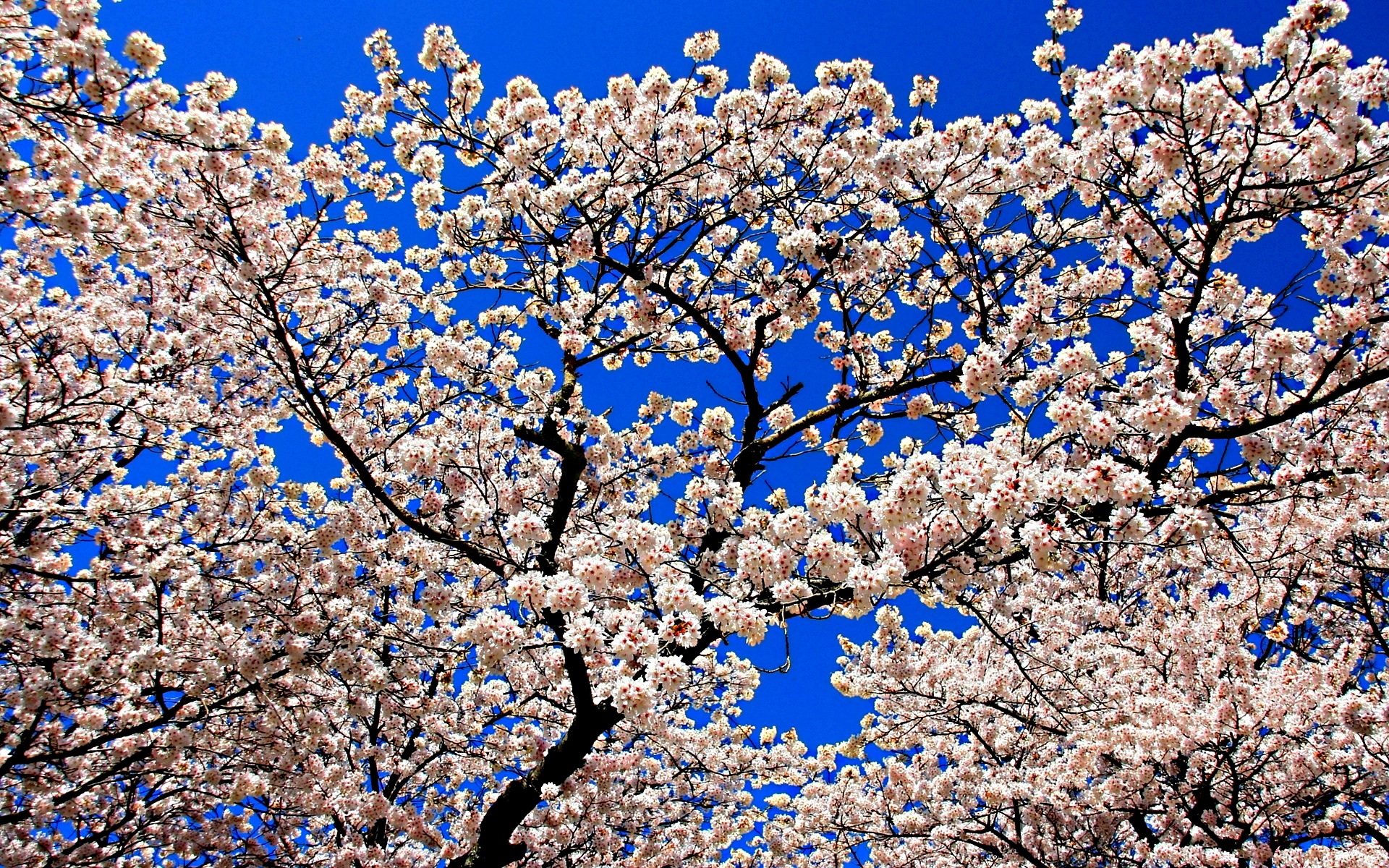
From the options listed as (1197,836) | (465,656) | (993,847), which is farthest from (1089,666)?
(465,656)

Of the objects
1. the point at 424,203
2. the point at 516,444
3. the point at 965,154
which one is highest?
the point at 965,154

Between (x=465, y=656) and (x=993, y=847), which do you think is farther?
(x=993, y=847)

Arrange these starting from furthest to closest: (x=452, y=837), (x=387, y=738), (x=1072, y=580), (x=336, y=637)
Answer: (x=452, y=837) < (x=387, y=738) < (x=1072, y=580) < (x=336, y=637)

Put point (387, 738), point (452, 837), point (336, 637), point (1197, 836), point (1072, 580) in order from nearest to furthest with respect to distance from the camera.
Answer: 1. point (336, 637)
2. point (1197, 836)
3. point (1072, 580)
4. point (387, 738)
5. point (452, 837)

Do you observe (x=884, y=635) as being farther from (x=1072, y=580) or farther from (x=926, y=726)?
(x=1072, y=580)

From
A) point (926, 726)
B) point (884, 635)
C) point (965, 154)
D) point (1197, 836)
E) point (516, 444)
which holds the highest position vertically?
point (965, 154)

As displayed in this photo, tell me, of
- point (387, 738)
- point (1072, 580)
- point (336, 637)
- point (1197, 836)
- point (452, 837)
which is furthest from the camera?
point (452, 837)

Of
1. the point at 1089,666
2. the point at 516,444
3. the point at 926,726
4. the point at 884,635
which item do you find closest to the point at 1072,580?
the point at 1089,666

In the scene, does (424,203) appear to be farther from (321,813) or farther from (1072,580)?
(1072,580)

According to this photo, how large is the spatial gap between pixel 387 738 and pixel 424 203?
7.80 metres

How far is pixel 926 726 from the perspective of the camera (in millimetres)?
12820

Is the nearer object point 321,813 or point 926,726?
point 321,813

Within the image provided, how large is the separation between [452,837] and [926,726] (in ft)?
26.3

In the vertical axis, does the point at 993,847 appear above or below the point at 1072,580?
below
